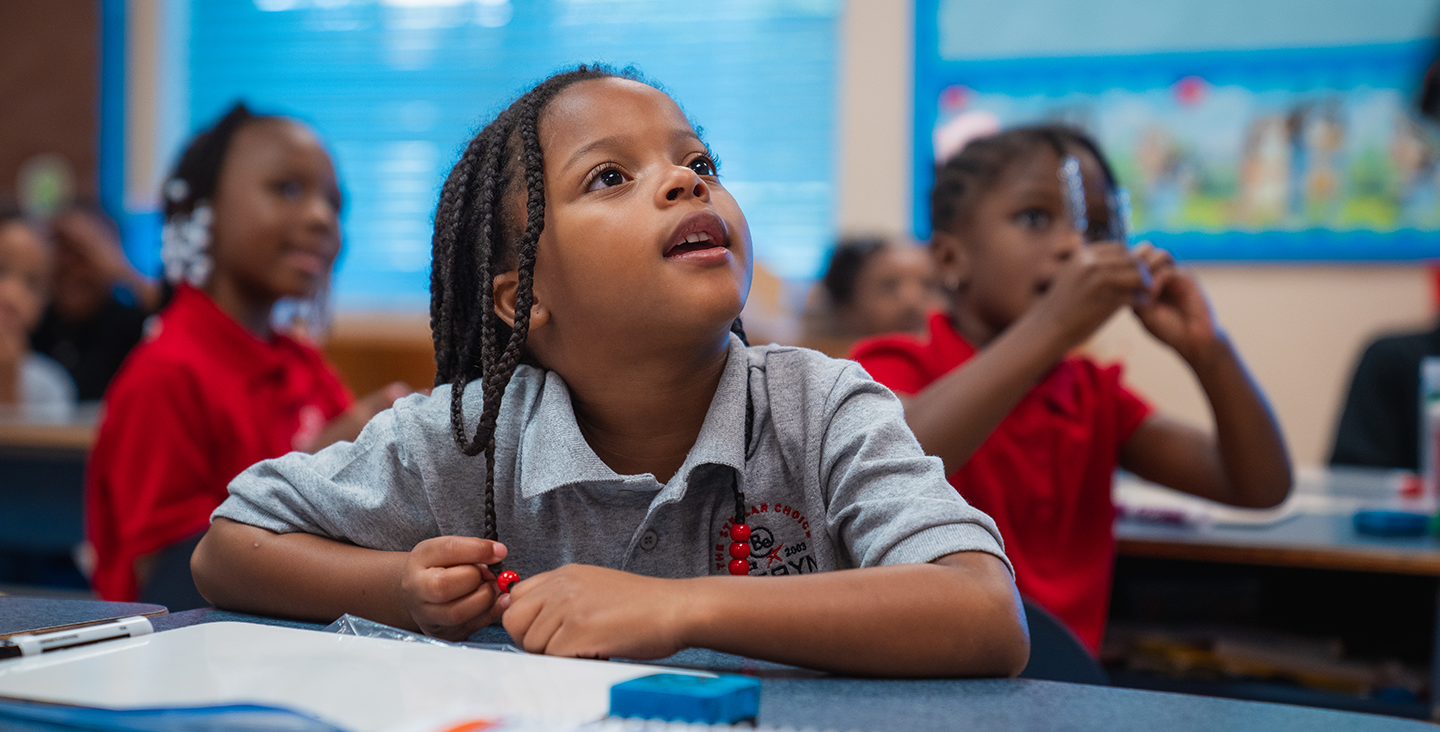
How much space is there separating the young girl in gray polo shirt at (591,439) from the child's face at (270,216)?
3.20 feet

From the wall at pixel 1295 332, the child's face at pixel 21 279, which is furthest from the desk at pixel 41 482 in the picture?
the wall at pixel 1295 332

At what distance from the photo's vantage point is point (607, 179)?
90 cm

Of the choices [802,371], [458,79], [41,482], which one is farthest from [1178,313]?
[458,79]

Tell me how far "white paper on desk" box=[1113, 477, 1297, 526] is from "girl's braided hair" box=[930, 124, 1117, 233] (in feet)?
1.46

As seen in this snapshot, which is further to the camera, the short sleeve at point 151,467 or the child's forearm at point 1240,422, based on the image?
the short sleeve at point 151,467

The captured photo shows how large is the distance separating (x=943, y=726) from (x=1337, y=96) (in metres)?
3.52

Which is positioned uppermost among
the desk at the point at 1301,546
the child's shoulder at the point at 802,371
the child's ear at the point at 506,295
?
the child's ear at the point at 506,295

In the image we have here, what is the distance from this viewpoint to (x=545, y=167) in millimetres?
918

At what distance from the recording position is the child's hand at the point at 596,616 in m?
0.65

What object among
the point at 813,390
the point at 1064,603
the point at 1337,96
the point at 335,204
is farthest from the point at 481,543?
the point at 1337,96

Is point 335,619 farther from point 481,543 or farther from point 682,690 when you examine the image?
point 682,690

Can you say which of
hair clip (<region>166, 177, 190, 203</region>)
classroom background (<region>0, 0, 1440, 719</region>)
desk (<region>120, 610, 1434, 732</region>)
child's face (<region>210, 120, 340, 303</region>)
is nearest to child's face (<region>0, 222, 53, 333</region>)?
classroom background (<region>0, 0, 1440, 719</region>)

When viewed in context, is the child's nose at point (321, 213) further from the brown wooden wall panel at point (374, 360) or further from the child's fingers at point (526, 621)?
the brown wooden wall panel at point (374, 360)

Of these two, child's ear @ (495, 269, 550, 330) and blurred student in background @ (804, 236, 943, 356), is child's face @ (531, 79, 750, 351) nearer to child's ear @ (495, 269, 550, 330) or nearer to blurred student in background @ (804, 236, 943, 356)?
child's ear @ (495, 269, 550, 330)
